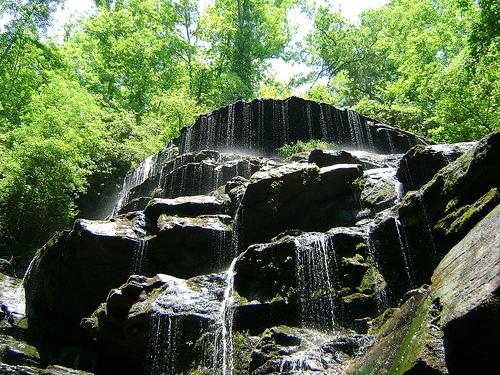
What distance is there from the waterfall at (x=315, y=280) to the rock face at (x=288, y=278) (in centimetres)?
3

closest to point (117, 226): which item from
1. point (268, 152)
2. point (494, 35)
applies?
point (268, 152)

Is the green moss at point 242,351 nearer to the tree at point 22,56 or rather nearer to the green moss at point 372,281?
the green moss at point 372,281

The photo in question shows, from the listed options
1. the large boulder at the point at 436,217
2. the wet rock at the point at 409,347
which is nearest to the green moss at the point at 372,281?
the large boulder at the point at 436,217

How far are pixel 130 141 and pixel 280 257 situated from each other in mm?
19413

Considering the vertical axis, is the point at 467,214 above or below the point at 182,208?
below

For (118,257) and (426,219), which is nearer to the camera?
(426,219)

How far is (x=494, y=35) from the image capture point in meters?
13.5

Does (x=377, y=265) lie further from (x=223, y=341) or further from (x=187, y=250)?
(x=187, y=250)

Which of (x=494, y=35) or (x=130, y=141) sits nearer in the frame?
(x=494, y=35)

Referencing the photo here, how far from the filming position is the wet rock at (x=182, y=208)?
47.6ft

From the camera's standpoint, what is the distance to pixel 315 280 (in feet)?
34.6

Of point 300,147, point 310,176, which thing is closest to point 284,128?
point 300,147

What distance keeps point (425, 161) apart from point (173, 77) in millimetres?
32667

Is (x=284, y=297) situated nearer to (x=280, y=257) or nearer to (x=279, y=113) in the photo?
(x=280, y=257)
